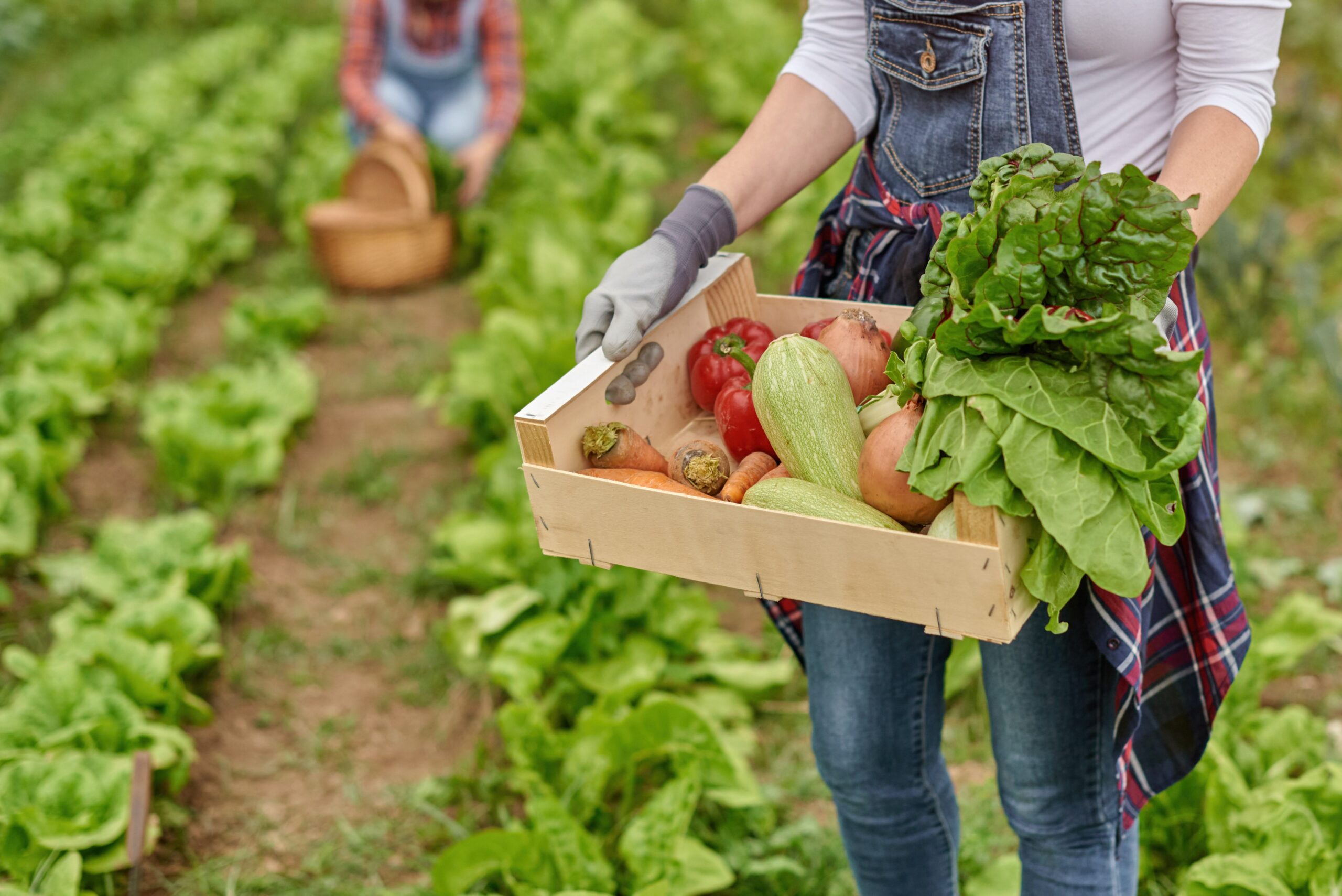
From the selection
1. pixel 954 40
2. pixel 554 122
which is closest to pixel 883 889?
pixel 954 40

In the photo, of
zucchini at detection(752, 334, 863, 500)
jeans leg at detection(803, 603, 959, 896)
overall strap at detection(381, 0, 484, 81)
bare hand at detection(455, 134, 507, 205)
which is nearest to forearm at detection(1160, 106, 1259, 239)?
zucchini at detection(752, 334, 863, 500)

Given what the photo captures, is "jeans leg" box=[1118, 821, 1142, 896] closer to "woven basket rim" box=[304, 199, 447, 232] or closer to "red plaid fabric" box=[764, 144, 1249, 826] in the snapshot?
"red plaid fabric" box=[764, 144, 1249, 826]

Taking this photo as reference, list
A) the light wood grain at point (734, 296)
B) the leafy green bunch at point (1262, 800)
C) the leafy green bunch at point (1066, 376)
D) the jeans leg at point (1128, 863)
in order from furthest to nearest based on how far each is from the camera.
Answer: the leafy green bunch at point (1262, 800), the light wood grain at point (734, 296), the jeans leg at point (1128, 863), the leafy green bunch at point (1066, 376)

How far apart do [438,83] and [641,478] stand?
20.6 ft

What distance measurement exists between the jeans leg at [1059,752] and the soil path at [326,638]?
169 centimetres

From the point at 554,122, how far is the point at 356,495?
4.36 meters

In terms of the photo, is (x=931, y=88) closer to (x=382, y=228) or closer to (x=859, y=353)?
(x=859, y=353)

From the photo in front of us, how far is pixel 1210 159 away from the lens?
171 cm

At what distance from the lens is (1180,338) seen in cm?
186

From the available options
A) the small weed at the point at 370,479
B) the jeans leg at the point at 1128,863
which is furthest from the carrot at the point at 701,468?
the small weed at the point at 370,479

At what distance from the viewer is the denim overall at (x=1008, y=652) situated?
185cm

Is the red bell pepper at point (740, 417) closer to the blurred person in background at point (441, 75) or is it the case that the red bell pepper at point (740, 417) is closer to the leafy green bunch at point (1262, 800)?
the leafy green bunch at point (1262, 800)

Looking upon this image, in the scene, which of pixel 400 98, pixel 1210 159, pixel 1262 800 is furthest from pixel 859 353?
pixel 400 98

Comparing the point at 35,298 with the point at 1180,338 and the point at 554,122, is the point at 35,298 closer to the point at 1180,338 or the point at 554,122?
the point at 554,122
